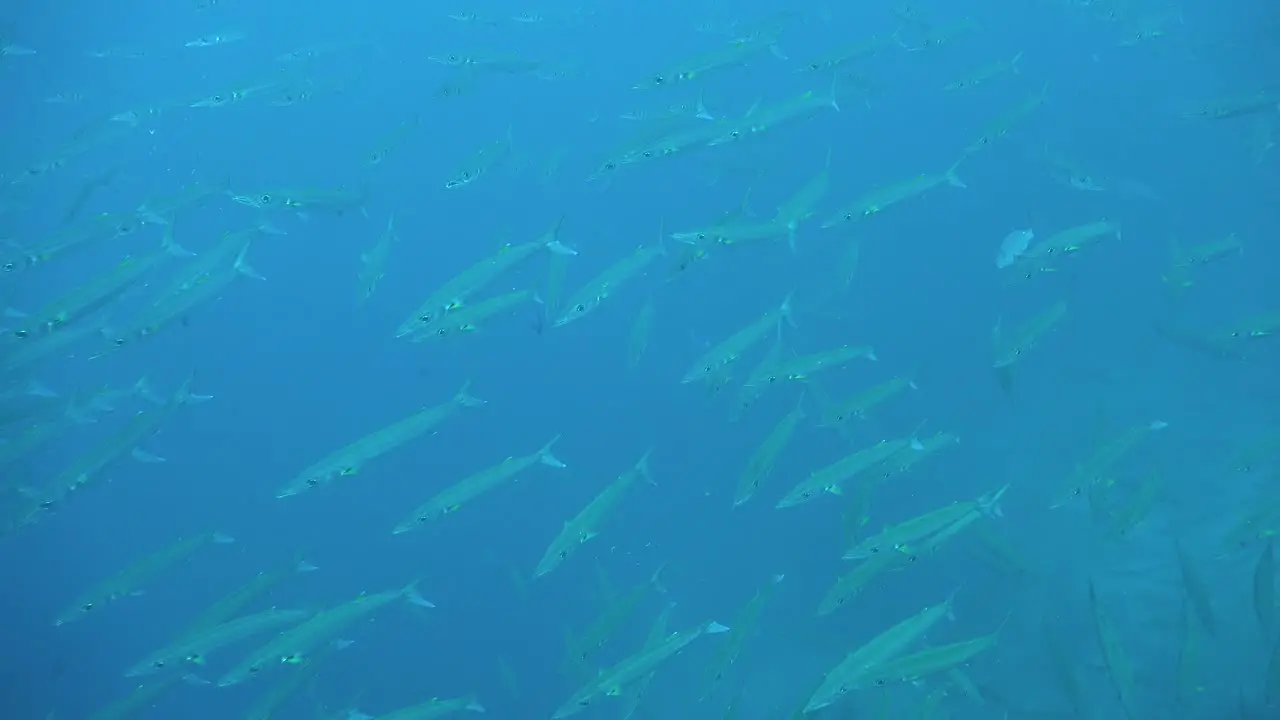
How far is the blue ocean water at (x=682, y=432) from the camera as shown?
8.20 metres

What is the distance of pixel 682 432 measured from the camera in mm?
13195

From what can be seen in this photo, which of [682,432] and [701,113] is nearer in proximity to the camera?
[701,113]

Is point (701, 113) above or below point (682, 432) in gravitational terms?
above

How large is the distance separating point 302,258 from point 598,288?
14687 mm

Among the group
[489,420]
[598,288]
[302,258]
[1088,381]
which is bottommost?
[1088,381]

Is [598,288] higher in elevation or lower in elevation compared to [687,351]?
higher

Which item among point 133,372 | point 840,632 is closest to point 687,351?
point 840,632

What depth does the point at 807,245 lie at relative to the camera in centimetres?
1683

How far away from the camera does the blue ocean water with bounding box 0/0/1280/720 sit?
26.9ft

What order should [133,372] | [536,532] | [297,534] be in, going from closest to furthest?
[536,532] < [297,534] < [133,372]

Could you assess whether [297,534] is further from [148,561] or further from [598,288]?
[598,288]

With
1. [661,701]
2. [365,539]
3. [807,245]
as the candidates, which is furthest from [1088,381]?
[365,539]

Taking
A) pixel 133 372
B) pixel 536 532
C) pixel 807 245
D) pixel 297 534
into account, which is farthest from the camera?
pixel 133 372

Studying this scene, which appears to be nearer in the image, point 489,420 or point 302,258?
point 489,420
